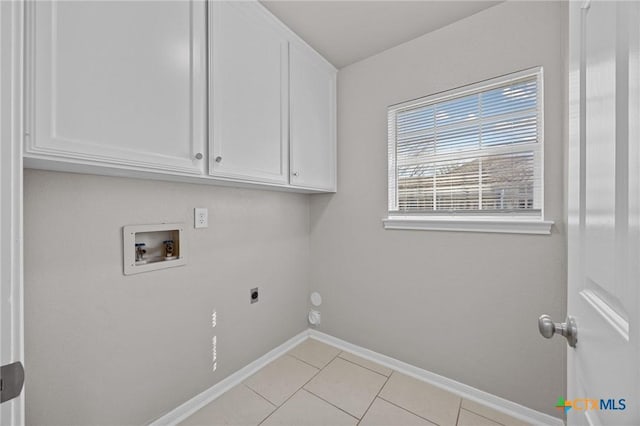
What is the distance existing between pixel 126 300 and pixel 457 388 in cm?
201

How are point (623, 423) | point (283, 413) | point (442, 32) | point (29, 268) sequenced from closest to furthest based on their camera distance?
point (623, 423) → point (29, 268) → point (283, 413) → point (442, 32)

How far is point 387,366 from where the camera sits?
1.90 meters

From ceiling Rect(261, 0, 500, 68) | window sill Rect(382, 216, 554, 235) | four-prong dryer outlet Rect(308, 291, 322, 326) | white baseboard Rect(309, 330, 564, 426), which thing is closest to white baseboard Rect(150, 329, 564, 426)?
white baseboard Rect(309, 330, 564, 426)

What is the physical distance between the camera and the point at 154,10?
104 cm

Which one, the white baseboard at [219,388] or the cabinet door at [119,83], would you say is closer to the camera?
the cabinet door at [119,83]

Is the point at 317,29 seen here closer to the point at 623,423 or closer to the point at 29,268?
the point at 29,268

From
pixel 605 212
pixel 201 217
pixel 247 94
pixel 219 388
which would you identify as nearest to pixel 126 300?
pixel 201 217

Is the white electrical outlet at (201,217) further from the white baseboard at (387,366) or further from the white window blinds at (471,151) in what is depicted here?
the white window blinds at (471,151)

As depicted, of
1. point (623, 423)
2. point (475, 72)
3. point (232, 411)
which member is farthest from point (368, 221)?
point (623, 423)

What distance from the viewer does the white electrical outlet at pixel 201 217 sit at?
1.52 meters

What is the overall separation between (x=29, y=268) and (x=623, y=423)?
1.71 meters
